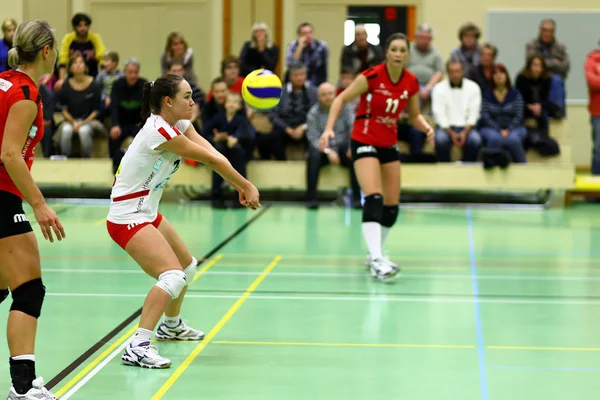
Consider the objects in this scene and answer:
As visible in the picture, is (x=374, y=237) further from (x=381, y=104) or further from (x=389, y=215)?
(x=381, y=104)

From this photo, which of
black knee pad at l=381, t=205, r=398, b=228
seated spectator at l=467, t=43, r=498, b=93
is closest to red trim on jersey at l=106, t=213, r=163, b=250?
black knee pad at l=381, t=205, r=398, b=228

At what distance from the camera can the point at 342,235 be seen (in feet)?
39.8

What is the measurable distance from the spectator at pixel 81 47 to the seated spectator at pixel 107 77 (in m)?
0.23

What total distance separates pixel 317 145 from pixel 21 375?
10.0m

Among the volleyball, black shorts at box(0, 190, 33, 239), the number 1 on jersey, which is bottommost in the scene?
black shorts at box(0, 190, 33, 239)

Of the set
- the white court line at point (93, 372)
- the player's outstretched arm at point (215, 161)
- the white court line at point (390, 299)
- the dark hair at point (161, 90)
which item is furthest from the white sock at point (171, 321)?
the white court line at point (390, 299)

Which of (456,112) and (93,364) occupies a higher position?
(456,112)

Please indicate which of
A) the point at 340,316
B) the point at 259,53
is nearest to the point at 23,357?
the point at 340,316

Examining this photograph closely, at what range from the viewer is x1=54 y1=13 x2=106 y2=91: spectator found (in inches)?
625

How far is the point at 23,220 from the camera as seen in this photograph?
5.04 metres

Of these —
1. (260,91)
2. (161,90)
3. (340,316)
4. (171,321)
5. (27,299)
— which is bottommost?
(340,316)

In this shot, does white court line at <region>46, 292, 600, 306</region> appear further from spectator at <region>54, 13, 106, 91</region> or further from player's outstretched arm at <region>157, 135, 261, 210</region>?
spectator at <region>54, 13, 106, 91</region>

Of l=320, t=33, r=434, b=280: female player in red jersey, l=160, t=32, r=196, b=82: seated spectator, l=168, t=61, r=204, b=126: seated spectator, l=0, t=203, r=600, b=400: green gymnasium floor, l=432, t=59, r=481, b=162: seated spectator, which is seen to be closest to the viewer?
l=0, t=203, r=600, b=400: green gymnasium floor

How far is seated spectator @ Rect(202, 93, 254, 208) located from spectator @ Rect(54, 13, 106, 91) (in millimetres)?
2703
